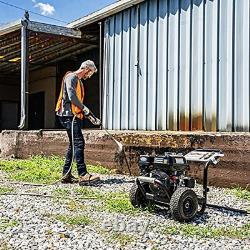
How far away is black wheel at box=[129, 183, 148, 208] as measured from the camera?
4594 millimetres

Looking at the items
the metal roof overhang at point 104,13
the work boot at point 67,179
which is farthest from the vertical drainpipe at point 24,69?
the work boot at point 67,179

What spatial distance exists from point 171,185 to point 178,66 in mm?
3399

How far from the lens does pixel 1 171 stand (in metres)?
7.75

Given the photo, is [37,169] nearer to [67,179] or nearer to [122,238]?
[67,179]

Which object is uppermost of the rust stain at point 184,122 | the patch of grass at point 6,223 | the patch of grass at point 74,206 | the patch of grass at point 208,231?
the rust stain at point 184,122

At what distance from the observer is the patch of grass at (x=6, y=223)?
3918 millimetres

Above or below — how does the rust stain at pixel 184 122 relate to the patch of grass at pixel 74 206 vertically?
above

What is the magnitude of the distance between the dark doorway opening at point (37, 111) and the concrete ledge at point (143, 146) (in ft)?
24.7

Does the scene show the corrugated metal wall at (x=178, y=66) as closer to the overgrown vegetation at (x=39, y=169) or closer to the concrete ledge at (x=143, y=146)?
the concrete ledge at (x=143, y=146)

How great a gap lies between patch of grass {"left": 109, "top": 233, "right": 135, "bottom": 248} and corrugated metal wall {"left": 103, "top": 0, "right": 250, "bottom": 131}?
312 cm

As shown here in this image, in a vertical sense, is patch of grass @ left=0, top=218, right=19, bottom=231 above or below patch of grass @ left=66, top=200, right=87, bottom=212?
below

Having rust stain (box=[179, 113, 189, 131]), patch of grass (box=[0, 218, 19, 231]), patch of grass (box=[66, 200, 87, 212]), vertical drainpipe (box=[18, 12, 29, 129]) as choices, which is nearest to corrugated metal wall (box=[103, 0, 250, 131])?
rust stain (box=[179, 113, 189, 131])

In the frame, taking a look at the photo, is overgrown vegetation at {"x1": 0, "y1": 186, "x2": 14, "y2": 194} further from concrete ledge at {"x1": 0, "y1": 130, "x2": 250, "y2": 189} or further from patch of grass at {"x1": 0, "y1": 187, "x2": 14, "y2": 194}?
concrete ledge at {"x1": 0, "y1": 130, "x2": 250, "y2": 189}

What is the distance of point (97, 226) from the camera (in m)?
4.02
